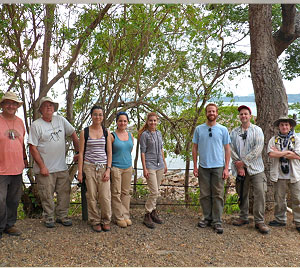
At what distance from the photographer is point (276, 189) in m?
4.77

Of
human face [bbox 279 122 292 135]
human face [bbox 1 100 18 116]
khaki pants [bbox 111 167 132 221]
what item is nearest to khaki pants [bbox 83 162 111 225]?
khaki pants [bbox 111 167 132 221]

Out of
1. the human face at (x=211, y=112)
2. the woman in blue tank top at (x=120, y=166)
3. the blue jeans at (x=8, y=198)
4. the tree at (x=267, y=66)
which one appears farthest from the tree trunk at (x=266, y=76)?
the blue jeans at (x=8, y=198)

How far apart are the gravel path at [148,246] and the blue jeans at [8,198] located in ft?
0.73

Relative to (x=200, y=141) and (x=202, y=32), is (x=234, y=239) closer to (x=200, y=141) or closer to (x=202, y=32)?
(x=200, y=141)

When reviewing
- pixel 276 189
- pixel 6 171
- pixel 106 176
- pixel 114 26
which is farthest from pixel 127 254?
pixel 114 26

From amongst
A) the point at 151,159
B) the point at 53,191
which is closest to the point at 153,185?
the point at 151,159

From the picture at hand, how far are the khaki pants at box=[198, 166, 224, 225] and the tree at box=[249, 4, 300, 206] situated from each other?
138 cm

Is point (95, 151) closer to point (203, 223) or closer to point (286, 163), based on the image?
point (203, 223)

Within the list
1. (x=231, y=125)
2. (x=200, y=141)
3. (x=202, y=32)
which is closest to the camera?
(x=200, y=141)

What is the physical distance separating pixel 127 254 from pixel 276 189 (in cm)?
250

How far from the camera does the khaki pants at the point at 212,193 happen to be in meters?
4.56

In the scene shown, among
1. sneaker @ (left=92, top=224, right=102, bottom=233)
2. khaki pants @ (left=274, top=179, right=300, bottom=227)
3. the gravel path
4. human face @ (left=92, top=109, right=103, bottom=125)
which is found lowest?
the gravel path

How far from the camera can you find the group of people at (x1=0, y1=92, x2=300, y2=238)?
4.32 meters

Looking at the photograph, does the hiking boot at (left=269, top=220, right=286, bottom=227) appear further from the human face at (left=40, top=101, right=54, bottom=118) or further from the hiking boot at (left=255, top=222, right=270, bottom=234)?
the human face at (left=40, top=101, right=54, bottom=118)
